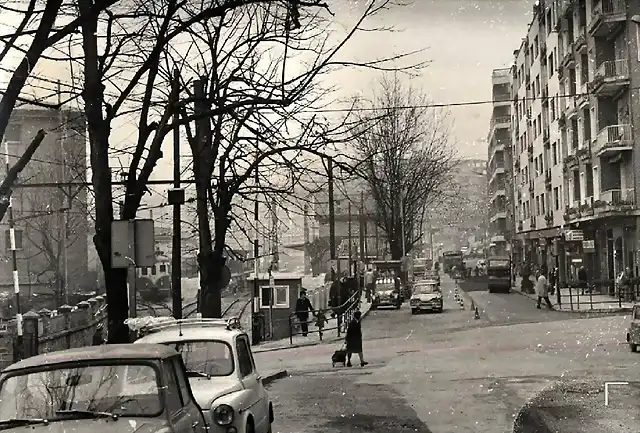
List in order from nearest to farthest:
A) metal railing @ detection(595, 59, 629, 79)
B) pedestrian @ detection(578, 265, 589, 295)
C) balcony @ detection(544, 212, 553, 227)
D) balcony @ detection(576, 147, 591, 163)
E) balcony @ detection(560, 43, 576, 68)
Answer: metal railing @ detection(595, 59, 629, 79) → pedestrian @ detection(578, 265, 589, 295) → balcony @ detection(576, 147, 591, 163) → balcony @ detection(560, 43, 576, 68) → balcony @ detection(544, 212, 553, 227)

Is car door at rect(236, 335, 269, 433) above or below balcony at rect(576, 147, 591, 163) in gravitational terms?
below

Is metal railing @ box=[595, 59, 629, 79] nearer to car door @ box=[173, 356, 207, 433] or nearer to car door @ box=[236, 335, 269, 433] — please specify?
car door @ box=[236, 335, 269, 433]

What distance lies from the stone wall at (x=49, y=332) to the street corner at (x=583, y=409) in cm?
1514

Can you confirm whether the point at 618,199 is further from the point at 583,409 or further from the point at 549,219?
the point at 583,409

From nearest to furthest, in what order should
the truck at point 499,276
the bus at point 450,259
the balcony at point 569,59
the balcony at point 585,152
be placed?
1. the balcony at point 585,152
2. the balcony at point 569,59
3. the truck at point 499,276
4. the bus at point 450,259

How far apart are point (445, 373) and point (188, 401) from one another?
13.4 meters

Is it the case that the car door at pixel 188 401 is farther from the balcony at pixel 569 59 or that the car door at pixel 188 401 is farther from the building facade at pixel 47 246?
the balcony at pixel 569 59

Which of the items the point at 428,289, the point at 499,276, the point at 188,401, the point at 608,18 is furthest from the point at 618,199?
the point at 188,401

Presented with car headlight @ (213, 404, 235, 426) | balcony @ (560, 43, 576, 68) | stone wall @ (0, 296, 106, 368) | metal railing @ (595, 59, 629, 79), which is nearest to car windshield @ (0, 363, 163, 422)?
car headlight @ (213, 404, 235, 426)

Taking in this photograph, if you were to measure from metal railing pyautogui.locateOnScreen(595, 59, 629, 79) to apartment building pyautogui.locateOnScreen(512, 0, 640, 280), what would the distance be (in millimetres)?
49

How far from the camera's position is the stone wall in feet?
84.4

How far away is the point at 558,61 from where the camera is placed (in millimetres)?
58219

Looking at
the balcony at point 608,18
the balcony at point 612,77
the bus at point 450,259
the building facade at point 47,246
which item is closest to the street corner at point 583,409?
the balcony at point 612,77

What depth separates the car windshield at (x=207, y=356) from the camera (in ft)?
32.9
